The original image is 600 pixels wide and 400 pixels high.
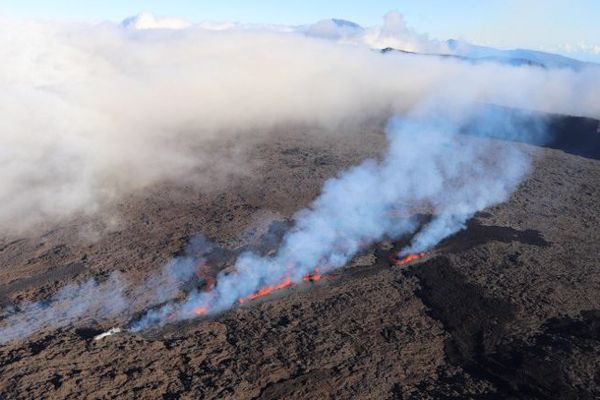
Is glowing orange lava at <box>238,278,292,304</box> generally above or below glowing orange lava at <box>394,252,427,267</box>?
above

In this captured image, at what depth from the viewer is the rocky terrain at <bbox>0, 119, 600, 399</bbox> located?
934 centimetres

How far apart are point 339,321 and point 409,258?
4021mm

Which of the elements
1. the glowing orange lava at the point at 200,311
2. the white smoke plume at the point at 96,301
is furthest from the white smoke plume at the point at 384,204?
the white smoke plume at the point at 96,301

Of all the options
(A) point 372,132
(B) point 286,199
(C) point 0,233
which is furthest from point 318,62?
(C) point 0,233

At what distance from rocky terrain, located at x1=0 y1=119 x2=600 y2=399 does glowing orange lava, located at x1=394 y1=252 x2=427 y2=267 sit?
0.77 ft

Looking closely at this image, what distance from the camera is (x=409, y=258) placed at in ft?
47.1

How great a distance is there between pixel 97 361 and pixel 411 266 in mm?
8533

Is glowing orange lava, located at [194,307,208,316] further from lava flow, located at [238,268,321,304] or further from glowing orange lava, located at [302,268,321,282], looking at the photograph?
glowing orange lava, located at [302,268,321,282]

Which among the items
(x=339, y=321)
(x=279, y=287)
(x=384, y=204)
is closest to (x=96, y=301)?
(x=279, y=287)

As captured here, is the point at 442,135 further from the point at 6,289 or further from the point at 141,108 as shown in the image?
the point at 6,289

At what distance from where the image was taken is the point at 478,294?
1255 cm

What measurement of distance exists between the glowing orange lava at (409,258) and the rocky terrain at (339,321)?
9.2 inches

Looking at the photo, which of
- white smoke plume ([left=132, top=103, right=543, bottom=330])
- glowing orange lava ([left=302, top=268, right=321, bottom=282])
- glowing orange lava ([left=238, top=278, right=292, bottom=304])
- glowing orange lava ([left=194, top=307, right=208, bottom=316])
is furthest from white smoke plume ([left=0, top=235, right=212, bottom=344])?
glowing orange lava ([left=302, top=268, right=321, bottom=282])

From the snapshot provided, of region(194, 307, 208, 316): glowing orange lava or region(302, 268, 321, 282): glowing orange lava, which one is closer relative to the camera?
region(194, 307, 208, 316): glowing orange lava
